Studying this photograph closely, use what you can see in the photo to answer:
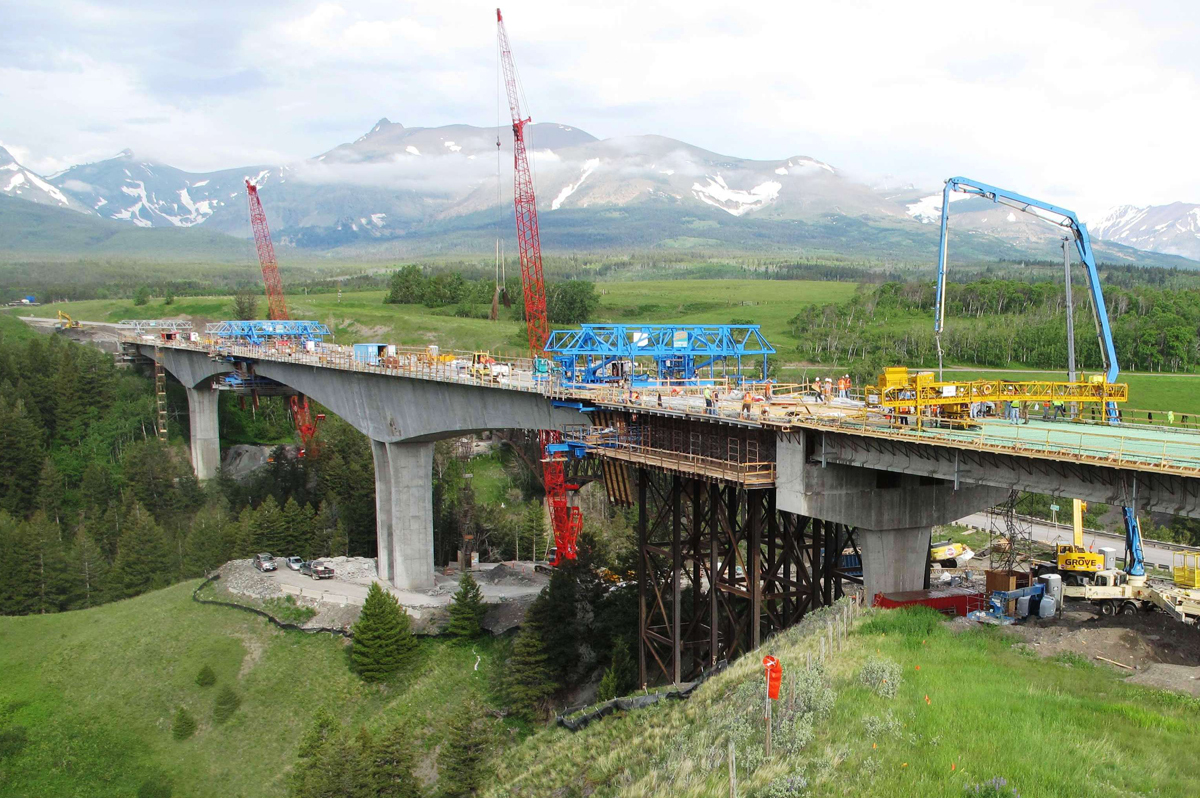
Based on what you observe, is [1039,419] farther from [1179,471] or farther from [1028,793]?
[1028,793]

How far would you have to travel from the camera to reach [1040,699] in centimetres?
2419

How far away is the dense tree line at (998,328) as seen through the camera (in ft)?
429

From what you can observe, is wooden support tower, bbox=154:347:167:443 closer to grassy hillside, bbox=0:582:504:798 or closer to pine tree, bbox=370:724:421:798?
grassy hillside, bbox=0:582:504:798

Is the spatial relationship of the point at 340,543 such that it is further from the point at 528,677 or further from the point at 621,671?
the point at 621,671

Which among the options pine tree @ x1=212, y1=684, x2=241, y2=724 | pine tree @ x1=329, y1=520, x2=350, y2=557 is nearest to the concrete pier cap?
pine tree @ x1=212, y1=684, x2=241, y2=724

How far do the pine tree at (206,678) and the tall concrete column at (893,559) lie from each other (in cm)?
4397

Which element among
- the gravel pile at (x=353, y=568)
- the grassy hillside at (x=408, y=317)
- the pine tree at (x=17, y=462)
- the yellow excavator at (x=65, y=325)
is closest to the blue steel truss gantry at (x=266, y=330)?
the pine tree at (x=17, y=462)

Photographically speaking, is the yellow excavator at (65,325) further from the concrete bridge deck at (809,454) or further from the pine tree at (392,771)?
the pine tree at (392,771)

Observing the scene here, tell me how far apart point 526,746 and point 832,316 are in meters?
138

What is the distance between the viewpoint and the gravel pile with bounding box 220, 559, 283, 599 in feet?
237

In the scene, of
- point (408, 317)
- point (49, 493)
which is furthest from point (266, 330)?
point (408, 317)

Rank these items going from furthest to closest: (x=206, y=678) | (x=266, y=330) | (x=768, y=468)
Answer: (x=266, y=330)
(x=206, y=678)
(x=768, y=468)

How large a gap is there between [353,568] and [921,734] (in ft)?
214

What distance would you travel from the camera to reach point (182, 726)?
57.0m
